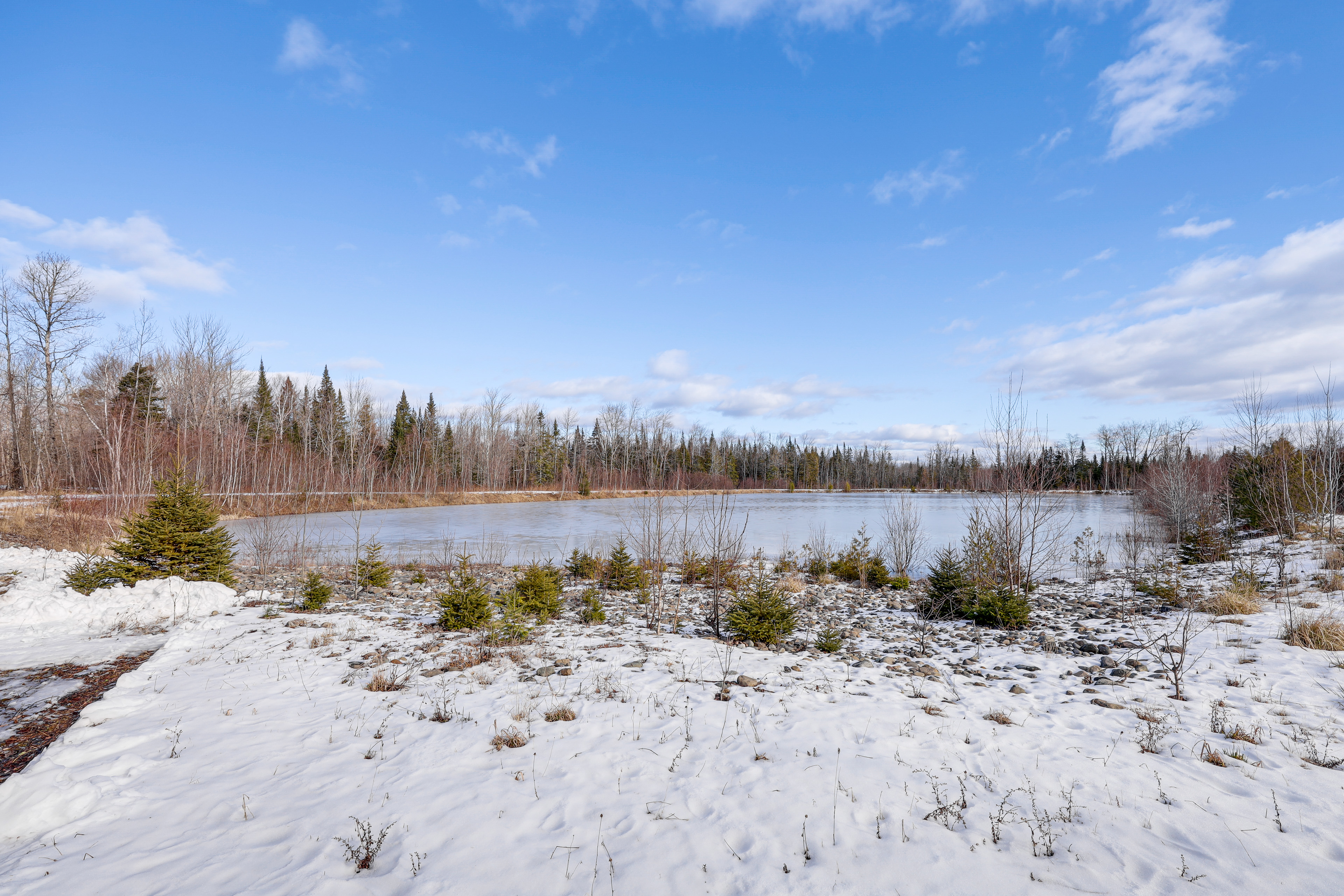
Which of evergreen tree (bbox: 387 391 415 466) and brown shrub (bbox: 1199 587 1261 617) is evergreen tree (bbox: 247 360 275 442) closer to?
evergreen tree (bbox: 387 391 415 466)

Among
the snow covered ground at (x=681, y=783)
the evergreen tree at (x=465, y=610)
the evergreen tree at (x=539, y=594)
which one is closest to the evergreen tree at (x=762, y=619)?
the snow covered ground at (x=681, y=783)

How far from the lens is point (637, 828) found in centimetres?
352

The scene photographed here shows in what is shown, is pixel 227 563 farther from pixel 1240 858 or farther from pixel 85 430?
pixel 85 430

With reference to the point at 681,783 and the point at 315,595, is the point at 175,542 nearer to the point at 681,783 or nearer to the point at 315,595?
the point at 315,595

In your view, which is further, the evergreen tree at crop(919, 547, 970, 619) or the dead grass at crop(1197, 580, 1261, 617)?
the evergreen tree at crop(919, 547, 970, 619)

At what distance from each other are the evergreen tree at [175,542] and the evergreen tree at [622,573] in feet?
25.6

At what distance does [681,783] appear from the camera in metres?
4.07

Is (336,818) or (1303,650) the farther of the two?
(1303,650)

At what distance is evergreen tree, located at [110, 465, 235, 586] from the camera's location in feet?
33.8

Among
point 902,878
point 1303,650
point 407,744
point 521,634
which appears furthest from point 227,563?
point 1303,650

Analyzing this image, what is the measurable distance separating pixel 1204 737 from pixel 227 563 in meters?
15.1

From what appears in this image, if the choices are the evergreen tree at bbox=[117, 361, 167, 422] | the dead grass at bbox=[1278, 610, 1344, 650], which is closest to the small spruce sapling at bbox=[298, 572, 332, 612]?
the dead grass at bbox=[1278, 610, 1344, 650]

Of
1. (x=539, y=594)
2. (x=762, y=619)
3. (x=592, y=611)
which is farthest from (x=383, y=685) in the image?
(x=762, y=619)

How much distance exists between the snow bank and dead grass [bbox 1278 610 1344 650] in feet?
51.5
